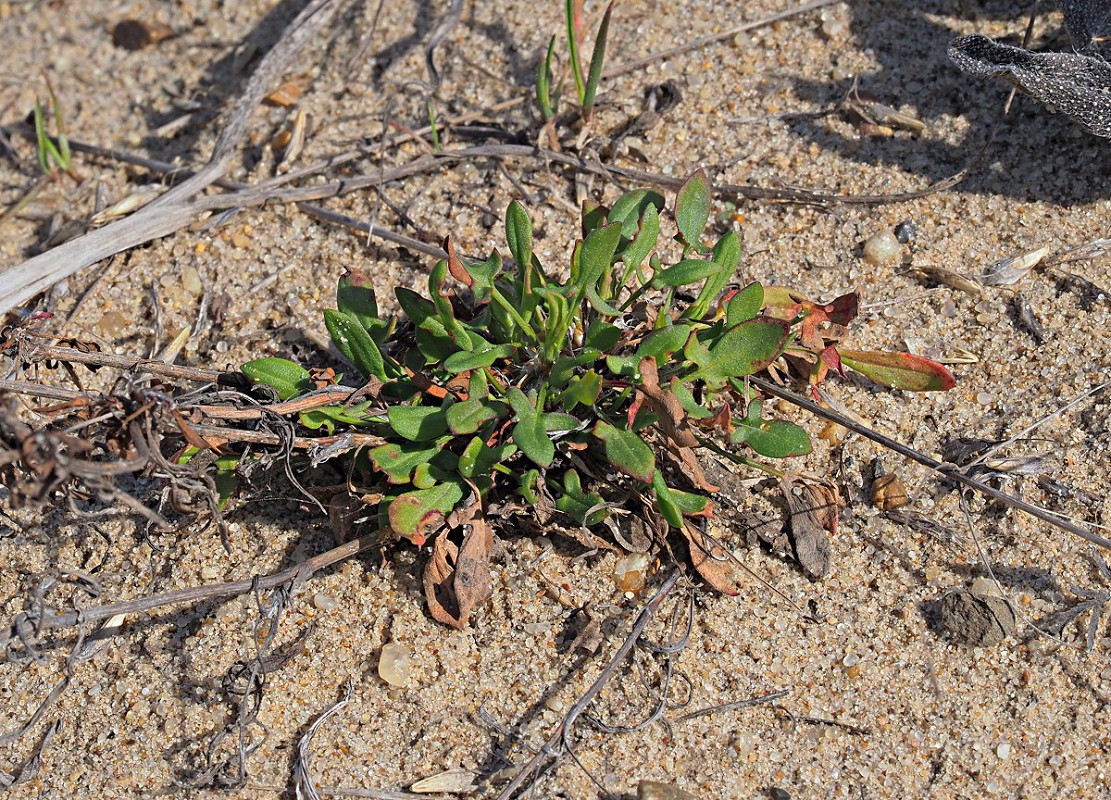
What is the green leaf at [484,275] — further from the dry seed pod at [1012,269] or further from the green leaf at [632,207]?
the dry seed pod at [1012,269]

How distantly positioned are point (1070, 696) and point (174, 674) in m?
2.15

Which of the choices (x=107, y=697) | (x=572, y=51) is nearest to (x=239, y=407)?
(x=107, y=697)

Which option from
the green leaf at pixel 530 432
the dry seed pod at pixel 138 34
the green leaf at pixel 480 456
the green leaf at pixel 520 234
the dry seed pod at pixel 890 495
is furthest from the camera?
the dry seed pod at pixel 138 34

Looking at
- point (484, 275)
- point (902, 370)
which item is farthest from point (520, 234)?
point (902, 370)

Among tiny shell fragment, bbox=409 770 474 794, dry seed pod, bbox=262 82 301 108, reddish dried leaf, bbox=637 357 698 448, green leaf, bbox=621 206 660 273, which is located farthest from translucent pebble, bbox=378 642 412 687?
dry seed pod, bbox=262 82 301 108

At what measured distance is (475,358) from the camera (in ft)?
7.45

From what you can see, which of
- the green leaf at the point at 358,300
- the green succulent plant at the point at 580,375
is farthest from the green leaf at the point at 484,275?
the green leaf at the point at 358,300

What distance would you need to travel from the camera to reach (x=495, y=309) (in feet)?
8.01

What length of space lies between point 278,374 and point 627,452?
0.88 m

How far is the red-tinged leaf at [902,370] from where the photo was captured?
2.41 metres

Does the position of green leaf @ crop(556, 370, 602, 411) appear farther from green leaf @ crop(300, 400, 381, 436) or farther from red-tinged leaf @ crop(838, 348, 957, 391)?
red-tinged leaf @ crop(838, 348, 957, 391)

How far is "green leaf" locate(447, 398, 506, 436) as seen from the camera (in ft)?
7.20

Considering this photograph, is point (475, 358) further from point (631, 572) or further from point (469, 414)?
point (631, 572)

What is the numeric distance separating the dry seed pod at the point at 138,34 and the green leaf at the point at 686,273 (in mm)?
2657
